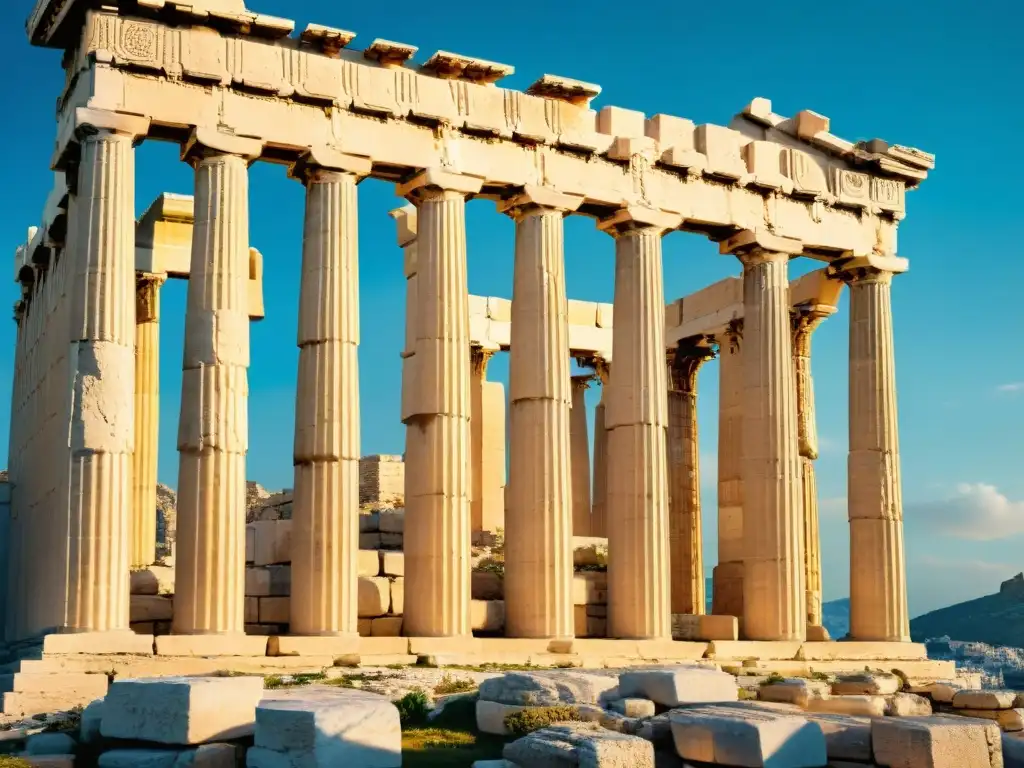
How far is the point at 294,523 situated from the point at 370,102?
27.8 ft

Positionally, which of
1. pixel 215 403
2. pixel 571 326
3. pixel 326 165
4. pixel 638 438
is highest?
pixel 326 165

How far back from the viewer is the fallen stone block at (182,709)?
59.1ft

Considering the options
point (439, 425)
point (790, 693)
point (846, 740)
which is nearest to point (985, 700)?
point (790, 693)

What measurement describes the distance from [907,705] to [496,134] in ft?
49.1

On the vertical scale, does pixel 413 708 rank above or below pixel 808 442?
below

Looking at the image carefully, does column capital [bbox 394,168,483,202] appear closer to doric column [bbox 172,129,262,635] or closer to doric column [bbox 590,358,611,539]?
doric column [bbox 172,129,262,635]

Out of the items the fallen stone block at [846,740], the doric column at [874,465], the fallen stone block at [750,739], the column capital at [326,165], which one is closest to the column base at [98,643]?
the column capital at [326,165]

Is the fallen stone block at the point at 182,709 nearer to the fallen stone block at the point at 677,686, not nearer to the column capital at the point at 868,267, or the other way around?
the fallen stone block at the point at 677,686

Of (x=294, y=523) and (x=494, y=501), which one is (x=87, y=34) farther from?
(x=494, y=501)

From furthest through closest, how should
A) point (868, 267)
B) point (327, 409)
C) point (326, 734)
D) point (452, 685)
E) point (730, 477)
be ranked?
point (730, 477)
point (868, 267)
point (327, 409)
point (452, 685)
point (326, 734)

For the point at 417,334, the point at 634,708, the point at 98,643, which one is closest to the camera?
the point at 634,708

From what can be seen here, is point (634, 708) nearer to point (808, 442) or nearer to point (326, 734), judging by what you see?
point (326, 734)

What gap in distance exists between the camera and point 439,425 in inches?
1208

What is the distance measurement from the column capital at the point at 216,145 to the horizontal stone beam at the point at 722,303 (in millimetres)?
16149
